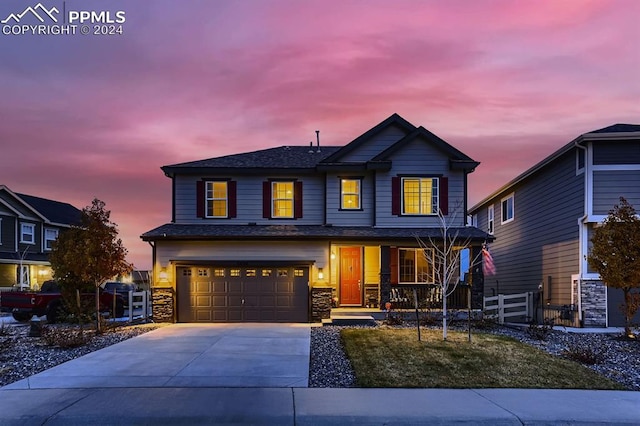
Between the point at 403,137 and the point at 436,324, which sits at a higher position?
the point at 403,137

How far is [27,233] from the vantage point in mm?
35312

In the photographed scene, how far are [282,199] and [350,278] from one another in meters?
4.28

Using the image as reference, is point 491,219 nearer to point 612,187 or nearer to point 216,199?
point 612,187

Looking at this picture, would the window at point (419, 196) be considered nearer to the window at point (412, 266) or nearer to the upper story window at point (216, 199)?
the window at point (412, 266)

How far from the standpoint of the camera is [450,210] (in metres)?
20.7

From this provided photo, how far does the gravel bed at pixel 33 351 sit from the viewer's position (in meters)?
10.7

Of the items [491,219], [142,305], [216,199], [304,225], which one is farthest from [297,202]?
[491,219]

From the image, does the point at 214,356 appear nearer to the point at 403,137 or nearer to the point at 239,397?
the point at 239,397

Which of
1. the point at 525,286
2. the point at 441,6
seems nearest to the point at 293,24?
the point at 441,6

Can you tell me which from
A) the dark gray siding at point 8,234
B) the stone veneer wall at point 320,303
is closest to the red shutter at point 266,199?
the stone veneer wall at point 320,303

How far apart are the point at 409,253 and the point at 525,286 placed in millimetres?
5916

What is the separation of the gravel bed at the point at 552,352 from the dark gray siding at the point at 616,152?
223 inches

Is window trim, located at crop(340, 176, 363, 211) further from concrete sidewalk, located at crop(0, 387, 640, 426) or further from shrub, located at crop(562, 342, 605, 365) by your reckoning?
concrete sidewalk, located at crop(0, 387, 640, 426)

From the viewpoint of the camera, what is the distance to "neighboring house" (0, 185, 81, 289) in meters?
32.6
